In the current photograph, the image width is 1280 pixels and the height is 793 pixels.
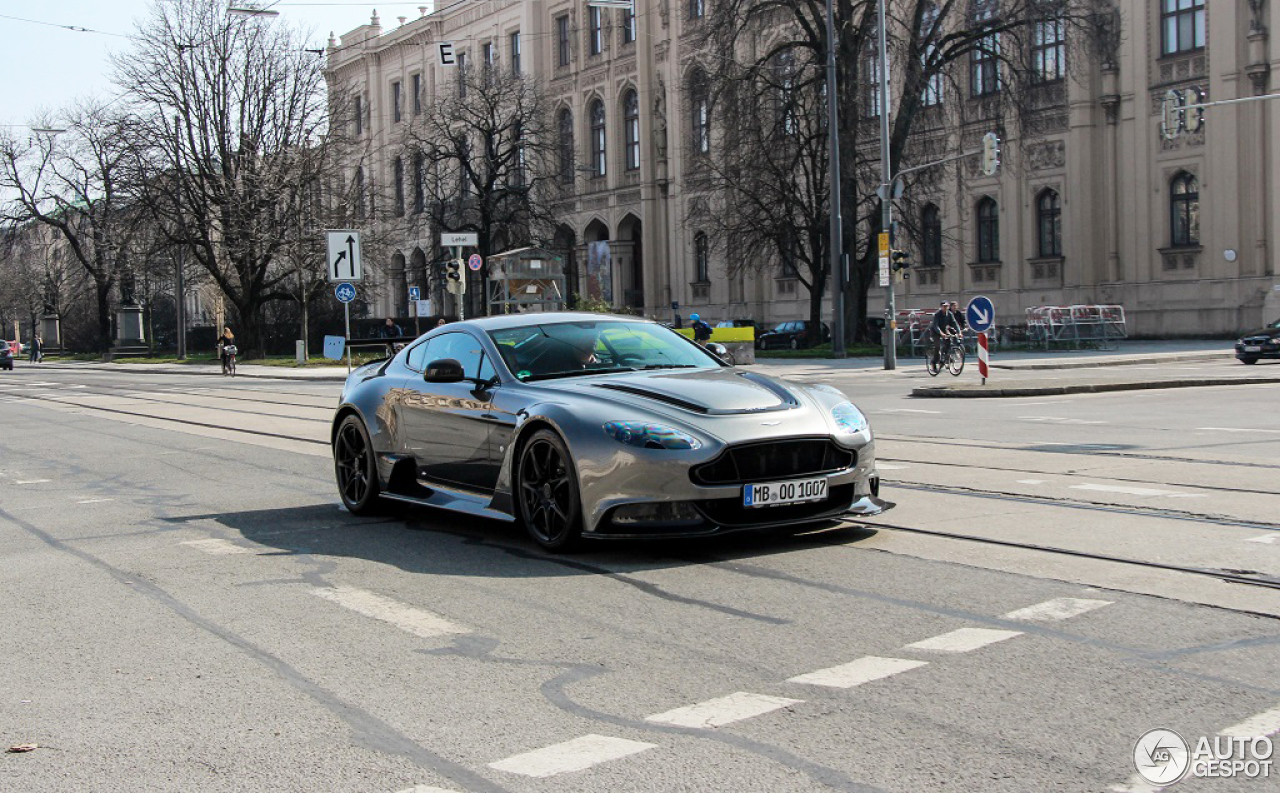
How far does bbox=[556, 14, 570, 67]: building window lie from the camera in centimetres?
7462

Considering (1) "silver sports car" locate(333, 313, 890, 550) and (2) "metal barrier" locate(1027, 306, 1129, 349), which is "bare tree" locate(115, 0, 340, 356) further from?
(1) "silver sports car" locate(333, 313, 890, 550)

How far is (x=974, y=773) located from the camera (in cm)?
390

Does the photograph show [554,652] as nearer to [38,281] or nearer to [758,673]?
[758,673]

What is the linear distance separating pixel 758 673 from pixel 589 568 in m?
2.36

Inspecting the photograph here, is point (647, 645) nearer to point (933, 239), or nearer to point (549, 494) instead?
point (549, 494)

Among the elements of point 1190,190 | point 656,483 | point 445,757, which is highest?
point 1190,190

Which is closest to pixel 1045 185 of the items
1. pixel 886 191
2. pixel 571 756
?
pixel 886 191

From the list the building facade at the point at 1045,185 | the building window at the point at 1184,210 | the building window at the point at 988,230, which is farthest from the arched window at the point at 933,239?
the building window at the point at 1184,210

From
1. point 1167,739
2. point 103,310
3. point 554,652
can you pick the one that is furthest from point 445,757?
point 103,310

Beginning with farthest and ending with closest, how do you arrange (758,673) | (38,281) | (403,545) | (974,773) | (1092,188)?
1. (38,281)
2. (1092,188)
3. (403,545)
4. (758,673)
5. (974,773)

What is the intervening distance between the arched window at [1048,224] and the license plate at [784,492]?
148ft

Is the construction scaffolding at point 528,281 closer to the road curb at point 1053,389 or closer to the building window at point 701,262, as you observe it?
the building window at point 701,262

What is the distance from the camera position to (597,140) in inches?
2889

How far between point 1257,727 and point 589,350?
17.4 ft
